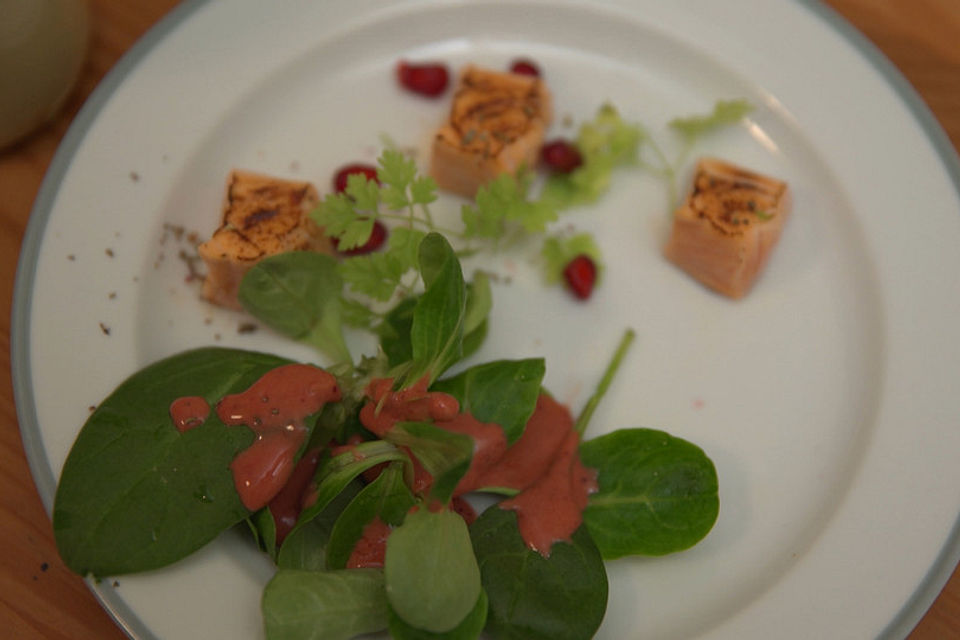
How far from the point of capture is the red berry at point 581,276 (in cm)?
200

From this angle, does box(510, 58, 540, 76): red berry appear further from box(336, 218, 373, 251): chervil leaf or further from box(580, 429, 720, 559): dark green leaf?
box(580, 429, 720, 559): dark green leaf

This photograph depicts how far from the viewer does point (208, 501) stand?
5.02ft

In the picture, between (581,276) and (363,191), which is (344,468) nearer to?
(363,191)

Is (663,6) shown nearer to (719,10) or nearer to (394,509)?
(719,10)

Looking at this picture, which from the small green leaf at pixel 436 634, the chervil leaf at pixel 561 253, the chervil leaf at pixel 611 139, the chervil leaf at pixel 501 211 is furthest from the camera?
the chervil leaf at pixel 611 139

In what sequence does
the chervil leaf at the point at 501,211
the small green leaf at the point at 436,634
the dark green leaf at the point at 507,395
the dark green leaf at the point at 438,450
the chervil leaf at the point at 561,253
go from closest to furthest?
the dark green leaf at the point at 438,450 → the small green leaf at the point at 436,634 → the dark green leaf at the point at 507,395 → the chervil leaf at the point at 501,211 → the chervil leaf at the point at 561,253

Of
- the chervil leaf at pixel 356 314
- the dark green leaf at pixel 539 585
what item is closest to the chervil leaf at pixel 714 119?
the chervil leaf at pixel 356 314

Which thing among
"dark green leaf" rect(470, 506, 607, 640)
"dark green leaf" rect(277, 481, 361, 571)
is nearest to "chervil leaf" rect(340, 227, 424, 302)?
"dark green leaf" rect(277, 481, 361, 571)

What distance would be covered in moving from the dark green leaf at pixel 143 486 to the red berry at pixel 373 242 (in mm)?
554

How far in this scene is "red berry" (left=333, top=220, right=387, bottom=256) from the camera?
2.05m

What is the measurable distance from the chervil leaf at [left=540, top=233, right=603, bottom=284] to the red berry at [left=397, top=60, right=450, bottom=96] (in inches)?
20.8

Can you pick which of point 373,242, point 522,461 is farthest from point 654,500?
point 373,242

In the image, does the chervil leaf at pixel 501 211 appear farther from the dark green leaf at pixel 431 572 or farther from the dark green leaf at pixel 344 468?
the dark green leaf at pixel 431 572

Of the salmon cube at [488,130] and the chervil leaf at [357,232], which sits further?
the salmon cube at [488,130]
